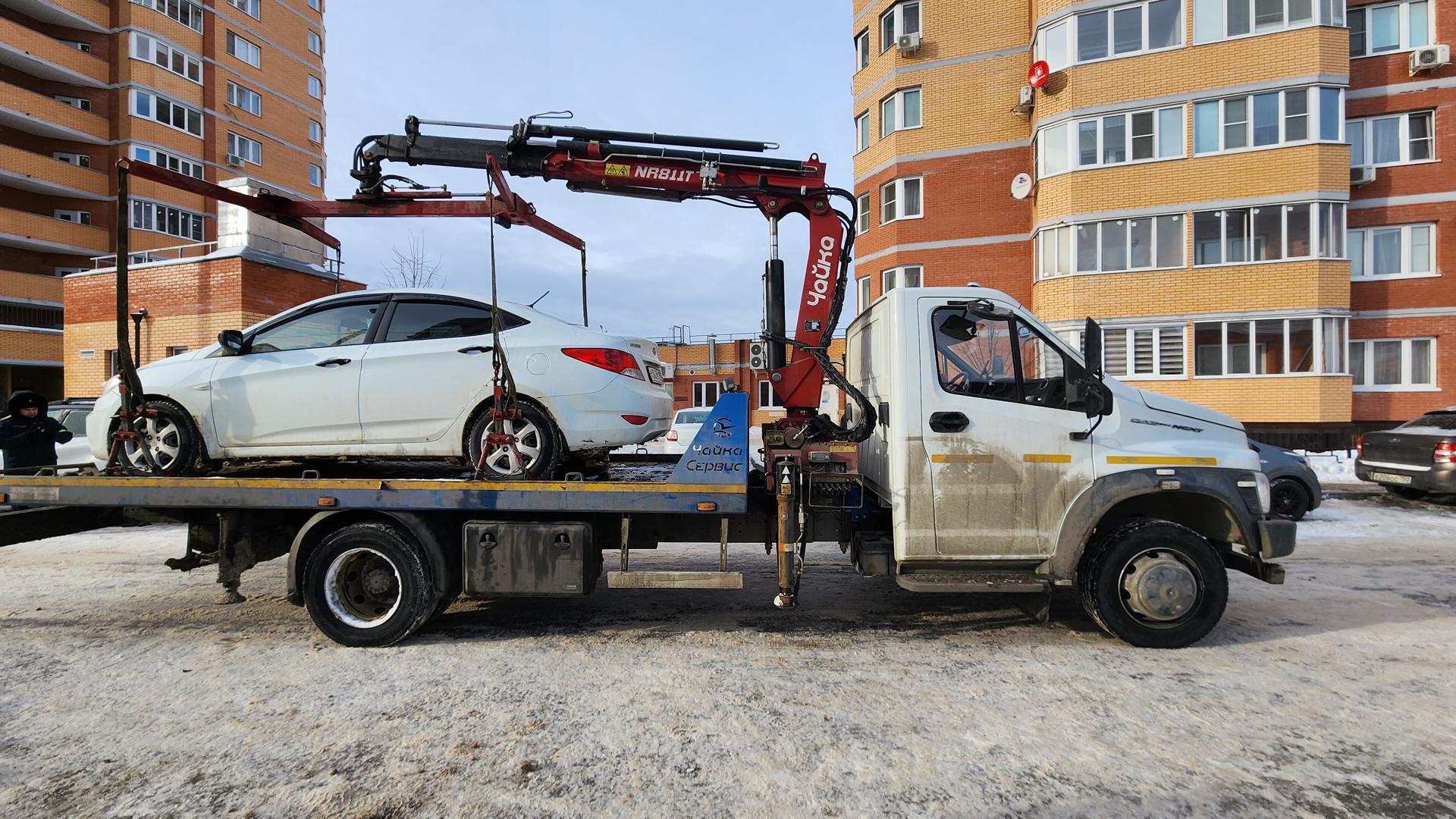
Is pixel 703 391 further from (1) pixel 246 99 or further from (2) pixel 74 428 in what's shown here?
(2) pixel 74 428

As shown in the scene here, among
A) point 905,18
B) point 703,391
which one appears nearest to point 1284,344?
point 905,18

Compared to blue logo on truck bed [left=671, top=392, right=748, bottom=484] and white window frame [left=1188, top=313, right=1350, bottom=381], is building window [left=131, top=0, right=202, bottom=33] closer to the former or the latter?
blue logo on truck bed [left=671, top=392, right=748, bottom=484]

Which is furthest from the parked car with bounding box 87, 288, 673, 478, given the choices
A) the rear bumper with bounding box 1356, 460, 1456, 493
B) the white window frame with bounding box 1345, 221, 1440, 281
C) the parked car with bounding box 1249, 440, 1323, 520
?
the white window frame with bounding box 1345, 221, 1440, 281

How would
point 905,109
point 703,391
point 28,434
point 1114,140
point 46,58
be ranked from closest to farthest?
point 28,434, point 1114,140, point 905,109, point 46,58, point 703,391

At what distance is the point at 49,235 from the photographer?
29.0 meters

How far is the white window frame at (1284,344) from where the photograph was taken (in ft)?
57.0

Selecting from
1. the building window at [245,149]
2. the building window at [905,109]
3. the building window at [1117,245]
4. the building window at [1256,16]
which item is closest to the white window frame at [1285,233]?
the building window at [1117,245]

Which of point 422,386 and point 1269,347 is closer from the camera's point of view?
point 422,386

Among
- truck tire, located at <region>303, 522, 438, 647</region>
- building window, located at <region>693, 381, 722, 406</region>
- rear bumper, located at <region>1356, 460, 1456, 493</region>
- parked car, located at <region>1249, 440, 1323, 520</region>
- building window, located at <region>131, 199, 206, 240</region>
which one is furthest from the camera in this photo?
building window, located at <region>693, 381, 722, 406</region>

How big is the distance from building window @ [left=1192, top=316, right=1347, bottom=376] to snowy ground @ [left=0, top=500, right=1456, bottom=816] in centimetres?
1448

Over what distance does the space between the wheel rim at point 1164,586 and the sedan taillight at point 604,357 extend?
12.2 ft

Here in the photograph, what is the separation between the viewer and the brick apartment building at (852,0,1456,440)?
57.6 ft

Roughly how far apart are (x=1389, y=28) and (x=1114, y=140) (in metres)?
8.32

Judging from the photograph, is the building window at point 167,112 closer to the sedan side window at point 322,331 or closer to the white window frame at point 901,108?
the white window frame at point 901,108
